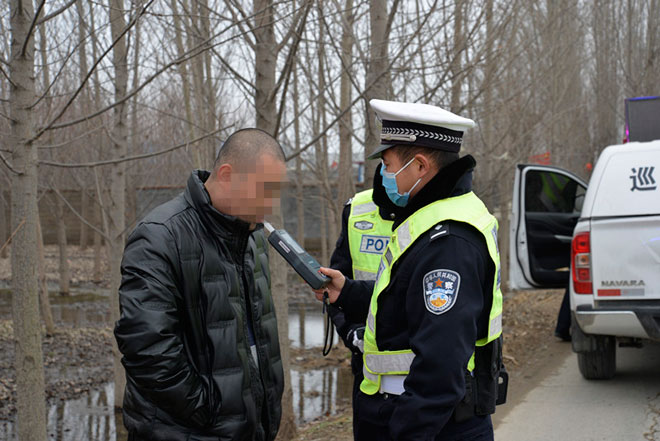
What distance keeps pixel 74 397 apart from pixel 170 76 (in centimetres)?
445

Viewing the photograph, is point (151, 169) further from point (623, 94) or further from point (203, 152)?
point (623, 94)

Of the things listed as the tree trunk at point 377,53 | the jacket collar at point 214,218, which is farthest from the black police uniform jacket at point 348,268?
the tree trunk at point 377,53

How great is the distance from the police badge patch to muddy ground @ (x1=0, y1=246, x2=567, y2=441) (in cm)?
338

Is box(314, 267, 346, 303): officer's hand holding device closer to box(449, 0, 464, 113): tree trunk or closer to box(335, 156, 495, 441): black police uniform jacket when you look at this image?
box(335, 156, 495, 441): black police uniform jacket

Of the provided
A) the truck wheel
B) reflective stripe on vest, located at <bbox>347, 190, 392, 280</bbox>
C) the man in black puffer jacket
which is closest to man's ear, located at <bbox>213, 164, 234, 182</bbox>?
the man in black puffer jacket

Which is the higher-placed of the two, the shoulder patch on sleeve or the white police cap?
the white police cap

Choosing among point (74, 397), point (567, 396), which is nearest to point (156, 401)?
point (567, 396)

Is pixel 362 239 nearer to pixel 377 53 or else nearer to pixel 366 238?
pixel 366 238

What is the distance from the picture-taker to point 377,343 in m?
2.39

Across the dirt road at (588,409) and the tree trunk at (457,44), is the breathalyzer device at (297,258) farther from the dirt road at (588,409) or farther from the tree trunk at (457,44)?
the tree trunk at (457,44)

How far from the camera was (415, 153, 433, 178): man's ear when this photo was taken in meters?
2.42

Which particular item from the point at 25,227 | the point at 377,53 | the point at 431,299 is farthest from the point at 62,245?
the point at 431,299

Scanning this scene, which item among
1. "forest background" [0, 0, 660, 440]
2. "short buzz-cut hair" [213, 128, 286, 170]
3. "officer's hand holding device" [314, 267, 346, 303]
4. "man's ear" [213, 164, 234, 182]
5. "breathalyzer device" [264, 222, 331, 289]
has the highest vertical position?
"forest background" [0, 0, 660, 440]

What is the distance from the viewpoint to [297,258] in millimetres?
2604
